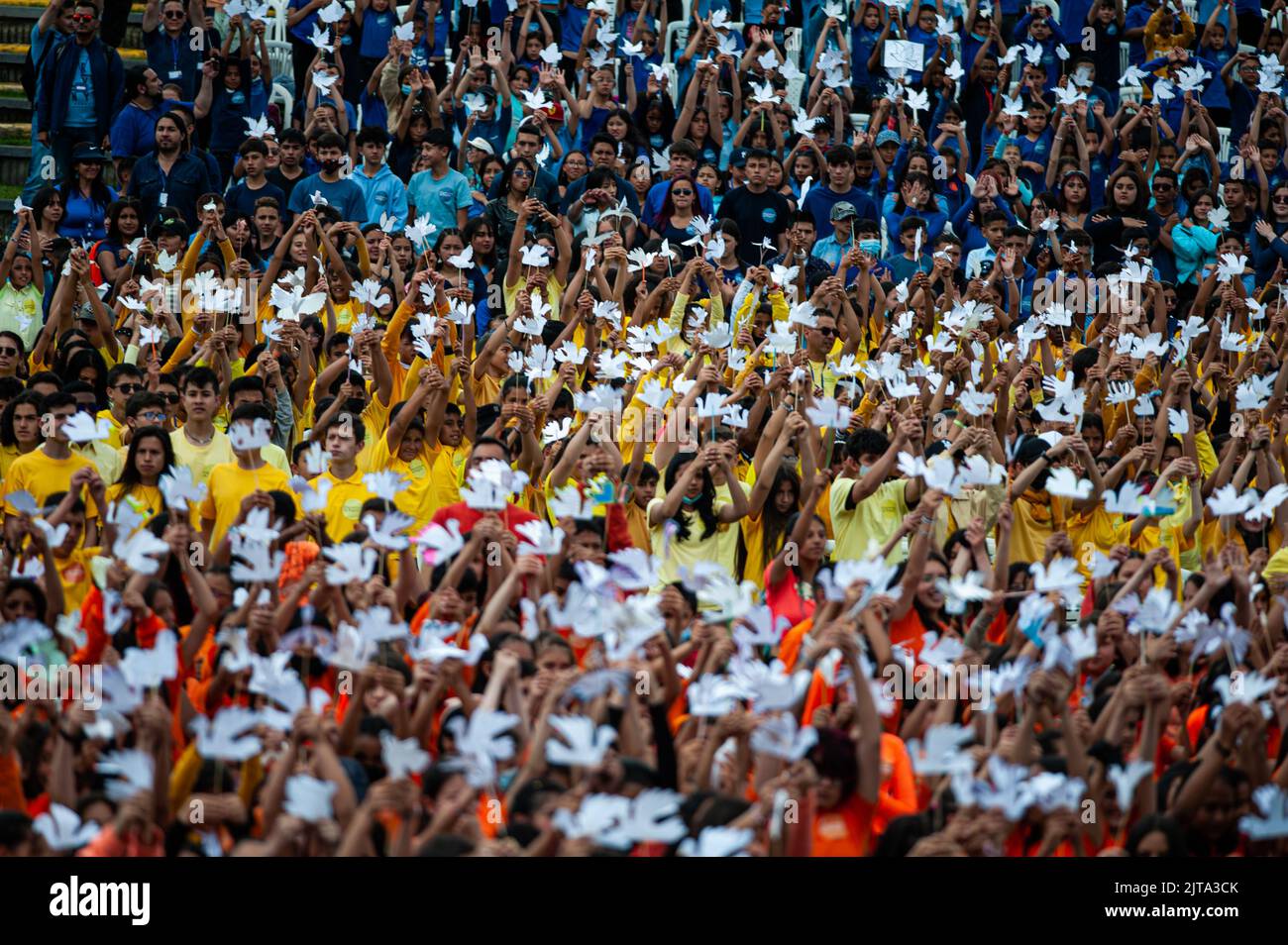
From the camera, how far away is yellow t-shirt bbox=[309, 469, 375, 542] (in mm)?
8766

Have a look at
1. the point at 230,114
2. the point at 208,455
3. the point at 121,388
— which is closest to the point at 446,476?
the point at 208,455

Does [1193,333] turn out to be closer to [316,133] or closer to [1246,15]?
[316,133]

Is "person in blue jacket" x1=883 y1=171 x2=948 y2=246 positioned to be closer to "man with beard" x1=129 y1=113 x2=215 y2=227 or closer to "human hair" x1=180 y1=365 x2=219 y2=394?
"man with beard" x1=129 y1=113 x2=215 y2=227

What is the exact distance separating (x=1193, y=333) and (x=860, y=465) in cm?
292

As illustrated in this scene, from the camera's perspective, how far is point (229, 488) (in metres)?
8.48

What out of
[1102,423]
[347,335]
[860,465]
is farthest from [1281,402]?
[347,335]

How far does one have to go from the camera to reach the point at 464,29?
15227 millimetres

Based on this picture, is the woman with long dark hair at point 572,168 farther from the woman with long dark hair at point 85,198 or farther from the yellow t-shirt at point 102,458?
the yellow t-shirt at point 102,458

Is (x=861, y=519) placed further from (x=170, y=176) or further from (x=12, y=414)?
(x=170, y=176)

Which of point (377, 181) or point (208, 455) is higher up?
point (377, 181)

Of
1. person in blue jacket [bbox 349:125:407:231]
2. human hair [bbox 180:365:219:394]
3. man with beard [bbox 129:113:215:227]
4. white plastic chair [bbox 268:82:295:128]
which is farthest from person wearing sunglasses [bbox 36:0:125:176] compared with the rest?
human hair [bbox 180:365:219:394]

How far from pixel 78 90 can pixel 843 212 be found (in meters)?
5.63

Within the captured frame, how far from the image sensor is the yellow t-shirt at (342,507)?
8766 millimetres

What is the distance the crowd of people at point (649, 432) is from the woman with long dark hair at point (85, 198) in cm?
5
